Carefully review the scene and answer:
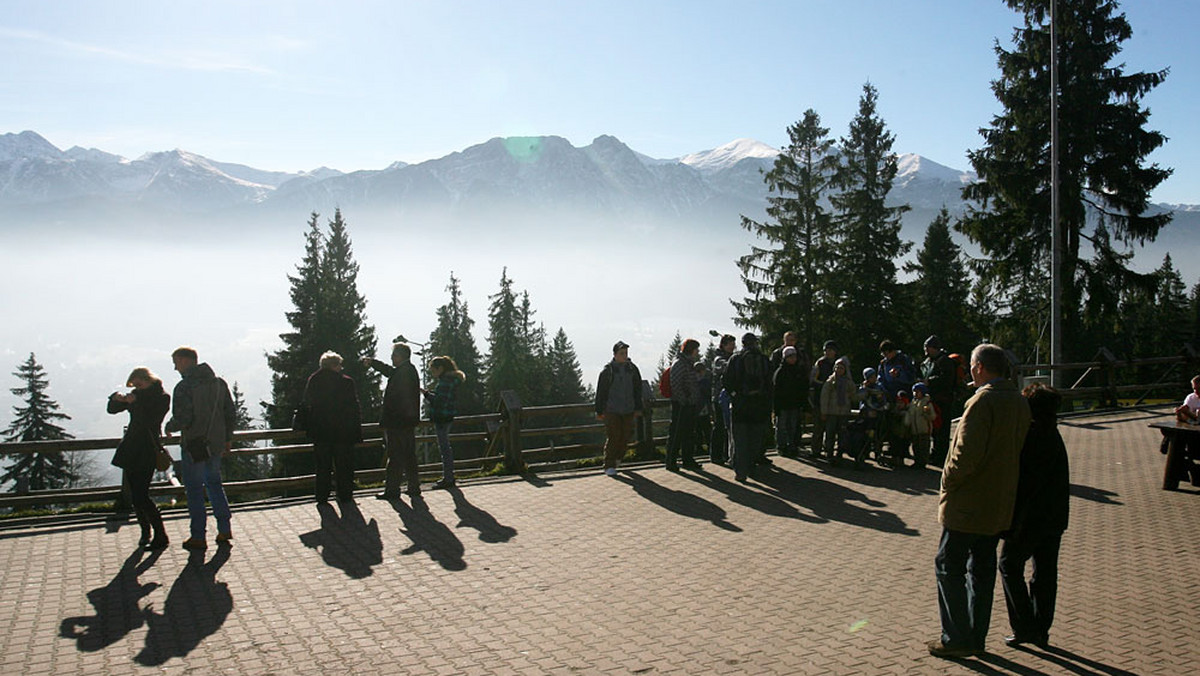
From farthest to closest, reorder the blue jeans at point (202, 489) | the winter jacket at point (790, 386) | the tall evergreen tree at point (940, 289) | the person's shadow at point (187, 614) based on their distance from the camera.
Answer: the tall evergreen tree at point (940, 289)
the winter jacket at point (790, 386)
the blue jeans at point (202, 489)
the person's shadow at point (187, 614)

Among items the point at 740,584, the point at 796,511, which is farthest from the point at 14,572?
the point at 796,511

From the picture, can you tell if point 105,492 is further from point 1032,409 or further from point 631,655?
point 1032,409

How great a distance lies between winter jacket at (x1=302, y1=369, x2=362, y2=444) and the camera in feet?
33.7

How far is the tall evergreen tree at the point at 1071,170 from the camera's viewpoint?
26031 millimetres

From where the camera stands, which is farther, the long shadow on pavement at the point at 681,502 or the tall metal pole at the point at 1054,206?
the tall metal pole at the point at 1054,206

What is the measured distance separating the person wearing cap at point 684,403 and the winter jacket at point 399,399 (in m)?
3.92

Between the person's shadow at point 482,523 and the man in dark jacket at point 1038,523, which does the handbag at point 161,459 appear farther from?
the man in dark jacket at point 1038,523

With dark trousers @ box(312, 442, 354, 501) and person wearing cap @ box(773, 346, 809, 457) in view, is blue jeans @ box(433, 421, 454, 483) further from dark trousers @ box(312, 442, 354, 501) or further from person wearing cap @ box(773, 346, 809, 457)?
person wearing cap @ box(773, 346, 809, 457)

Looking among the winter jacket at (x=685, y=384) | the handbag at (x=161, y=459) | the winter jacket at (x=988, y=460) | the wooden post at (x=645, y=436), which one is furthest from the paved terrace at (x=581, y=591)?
the wooden post at (x=645, y=436)

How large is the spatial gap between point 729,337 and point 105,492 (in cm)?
905

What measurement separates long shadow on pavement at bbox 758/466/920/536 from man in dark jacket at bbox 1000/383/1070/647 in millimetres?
3276

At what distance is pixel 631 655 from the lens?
214 inches

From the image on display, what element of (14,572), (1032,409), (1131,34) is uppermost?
(1131,34)

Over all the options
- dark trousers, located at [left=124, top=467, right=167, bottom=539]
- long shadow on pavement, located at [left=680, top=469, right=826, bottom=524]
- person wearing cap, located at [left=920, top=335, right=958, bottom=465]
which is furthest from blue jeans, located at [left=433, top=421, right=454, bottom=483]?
person wearing cap, located at [left=920, top=335, right=958, bottom=465]
